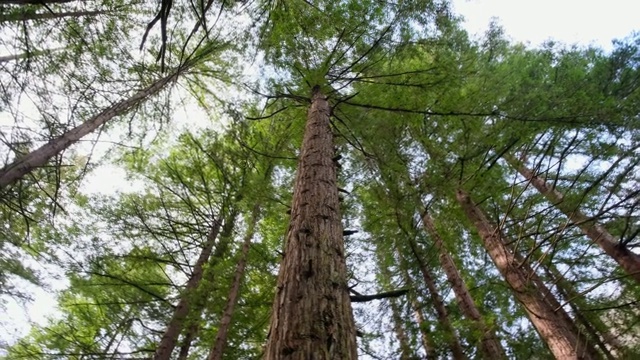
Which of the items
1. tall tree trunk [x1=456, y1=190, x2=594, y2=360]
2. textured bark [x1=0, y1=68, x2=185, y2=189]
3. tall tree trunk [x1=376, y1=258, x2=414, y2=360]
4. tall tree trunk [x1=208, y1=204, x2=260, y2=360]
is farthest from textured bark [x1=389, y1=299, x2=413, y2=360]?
textured bark [x1=0, y1=68, x2=185, y2=189]

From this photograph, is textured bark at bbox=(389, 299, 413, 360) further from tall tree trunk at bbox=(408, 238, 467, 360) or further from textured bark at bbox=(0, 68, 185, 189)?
textured bark at bbox=(0, 68, 185, 189)

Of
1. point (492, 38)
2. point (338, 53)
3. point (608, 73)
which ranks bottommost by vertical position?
point (338, 53)

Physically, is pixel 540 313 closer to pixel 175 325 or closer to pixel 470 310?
pixel 470 310

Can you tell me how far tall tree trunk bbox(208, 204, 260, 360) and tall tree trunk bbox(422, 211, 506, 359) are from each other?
10.7 feet

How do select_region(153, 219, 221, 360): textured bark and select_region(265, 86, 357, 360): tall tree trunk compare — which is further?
select_region(153, 219, 221, 360): textured bark

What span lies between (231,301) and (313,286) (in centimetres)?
382

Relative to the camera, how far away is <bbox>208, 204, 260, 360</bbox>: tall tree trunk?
497cm

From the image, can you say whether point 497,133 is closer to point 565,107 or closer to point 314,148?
point 565,107

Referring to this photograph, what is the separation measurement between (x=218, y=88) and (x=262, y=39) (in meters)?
4.72

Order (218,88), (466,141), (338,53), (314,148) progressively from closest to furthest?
(314,148), (466,141), (338,53), (218,88)

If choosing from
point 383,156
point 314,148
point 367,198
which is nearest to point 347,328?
point 314,148

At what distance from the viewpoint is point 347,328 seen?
1953mm

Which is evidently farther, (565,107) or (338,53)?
(338,53)

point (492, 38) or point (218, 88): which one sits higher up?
point (218, 88)
